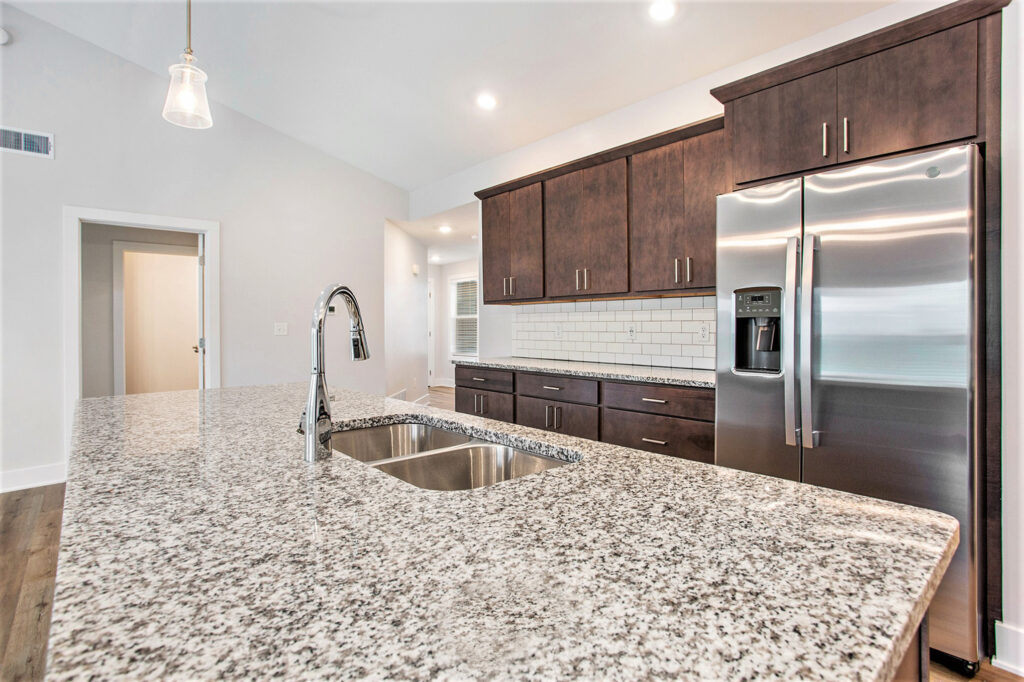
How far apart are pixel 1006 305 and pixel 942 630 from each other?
3.78 feet

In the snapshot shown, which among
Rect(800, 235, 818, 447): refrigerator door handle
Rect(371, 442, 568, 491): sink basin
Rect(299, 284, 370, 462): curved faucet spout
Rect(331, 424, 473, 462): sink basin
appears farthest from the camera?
Rect(800, 235, 818, 447): refrigerator door handle

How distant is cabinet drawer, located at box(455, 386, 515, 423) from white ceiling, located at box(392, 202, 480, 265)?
1.89m

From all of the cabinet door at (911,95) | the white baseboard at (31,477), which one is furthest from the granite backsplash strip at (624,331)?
the white baseboard at (31,477)

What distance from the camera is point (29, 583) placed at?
223 cm

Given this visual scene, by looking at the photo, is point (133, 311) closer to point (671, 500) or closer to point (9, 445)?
point (9, 445)

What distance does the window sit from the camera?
28.2 ft

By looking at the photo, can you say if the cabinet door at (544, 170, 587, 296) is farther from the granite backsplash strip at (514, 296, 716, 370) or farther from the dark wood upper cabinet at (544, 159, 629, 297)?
the granite backsplash strip at (514, 296, 716, 370)

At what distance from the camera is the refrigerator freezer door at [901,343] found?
1588mm

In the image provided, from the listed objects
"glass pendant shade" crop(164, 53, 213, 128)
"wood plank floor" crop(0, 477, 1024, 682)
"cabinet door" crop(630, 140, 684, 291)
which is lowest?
"wood plank floor" crop(0, 477, 1024, 682)

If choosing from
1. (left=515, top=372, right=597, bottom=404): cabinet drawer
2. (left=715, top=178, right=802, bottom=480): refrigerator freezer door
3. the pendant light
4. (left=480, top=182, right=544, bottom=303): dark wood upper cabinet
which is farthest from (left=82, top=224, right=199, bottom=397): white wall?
(left=715, top=178, right=802, bottom=480): refrigerator freezer door

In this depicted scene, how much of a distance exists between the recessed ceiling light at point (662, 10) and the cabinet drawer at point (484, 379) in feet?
7.35

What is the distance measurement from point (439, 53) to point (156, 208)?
2.72 meters

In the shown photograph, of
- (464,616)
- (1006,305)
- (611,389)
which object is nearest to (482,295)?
(611,389)

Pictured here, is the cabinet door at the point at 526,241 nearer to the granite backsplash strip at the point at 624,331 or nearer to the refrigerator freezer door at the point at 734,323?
the granite backsplash strip at the point at 624,331
